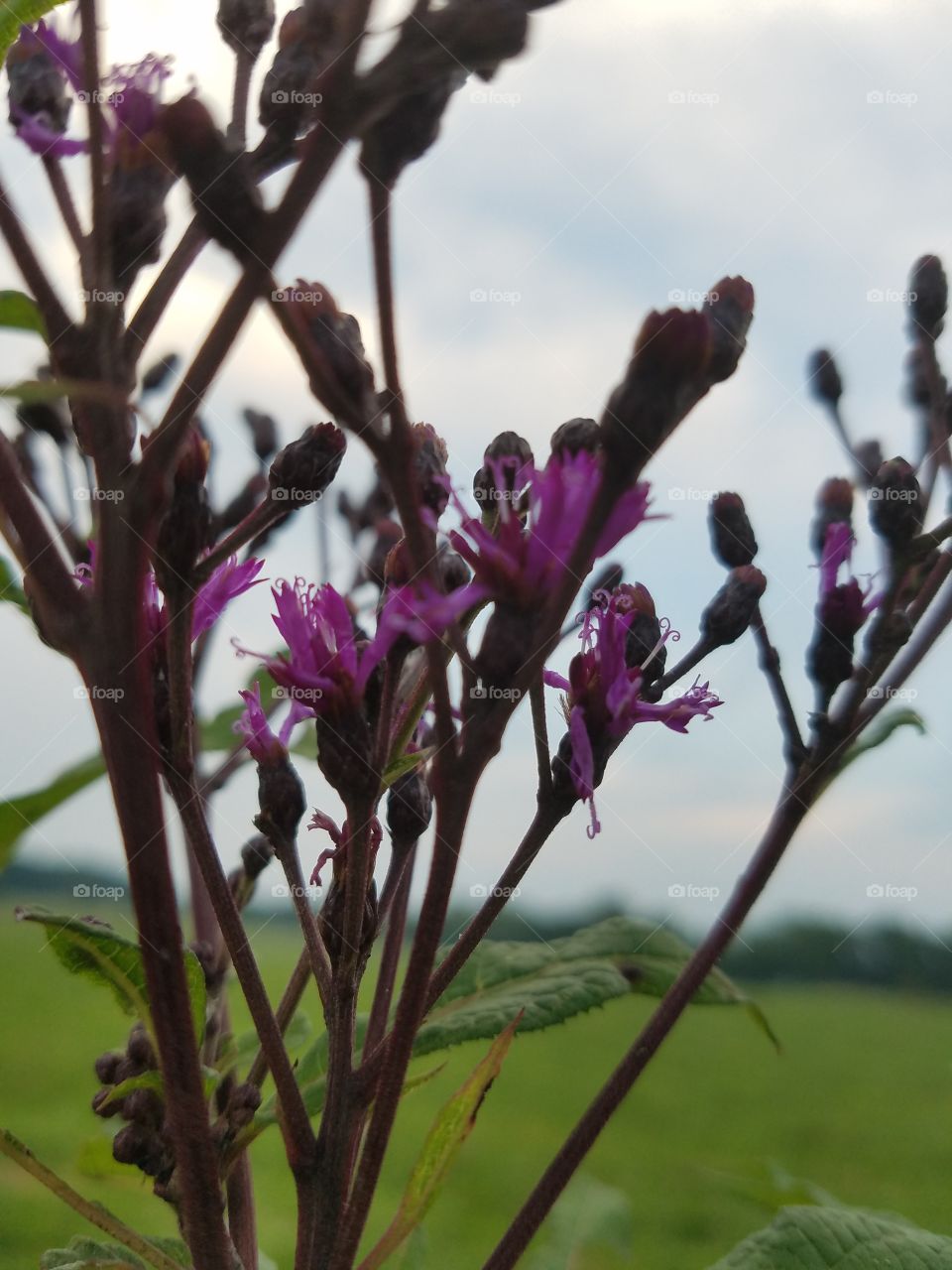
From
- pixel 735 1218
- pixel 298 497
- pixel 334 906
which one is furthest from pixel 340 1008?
pixel 735 1218

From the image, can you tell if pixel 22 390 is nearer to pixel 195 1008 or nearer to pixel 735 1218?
pixel 195 1008

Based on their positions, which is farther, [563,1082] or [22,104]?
[563,1082]

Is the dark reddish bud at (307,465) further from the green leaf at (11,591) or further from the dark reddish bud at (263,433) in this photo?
the dark reddish bud at (263,433)

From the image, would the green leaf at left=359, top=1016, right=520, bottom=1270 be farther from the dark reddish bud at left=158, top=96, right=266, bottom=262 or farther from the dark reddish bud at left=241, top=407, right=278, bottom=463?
the dark reddish bud at left=241, top=407, right=278, bottom=463

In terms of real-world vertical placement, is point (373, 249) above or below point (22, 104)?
below

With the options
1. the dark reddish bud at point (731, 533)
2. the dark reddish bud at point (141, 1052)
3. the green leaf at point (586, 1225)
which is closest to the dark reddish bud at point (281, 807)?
the dark reddish bud at point (141, 1052)

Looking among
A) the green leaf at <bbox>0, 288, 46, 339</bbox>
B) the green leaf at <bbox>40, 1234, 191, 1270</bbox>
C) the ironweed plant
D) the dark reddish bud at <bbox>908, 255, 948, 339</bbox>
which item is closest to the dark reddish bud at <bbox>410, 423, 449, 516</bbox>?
the ironweed plant
